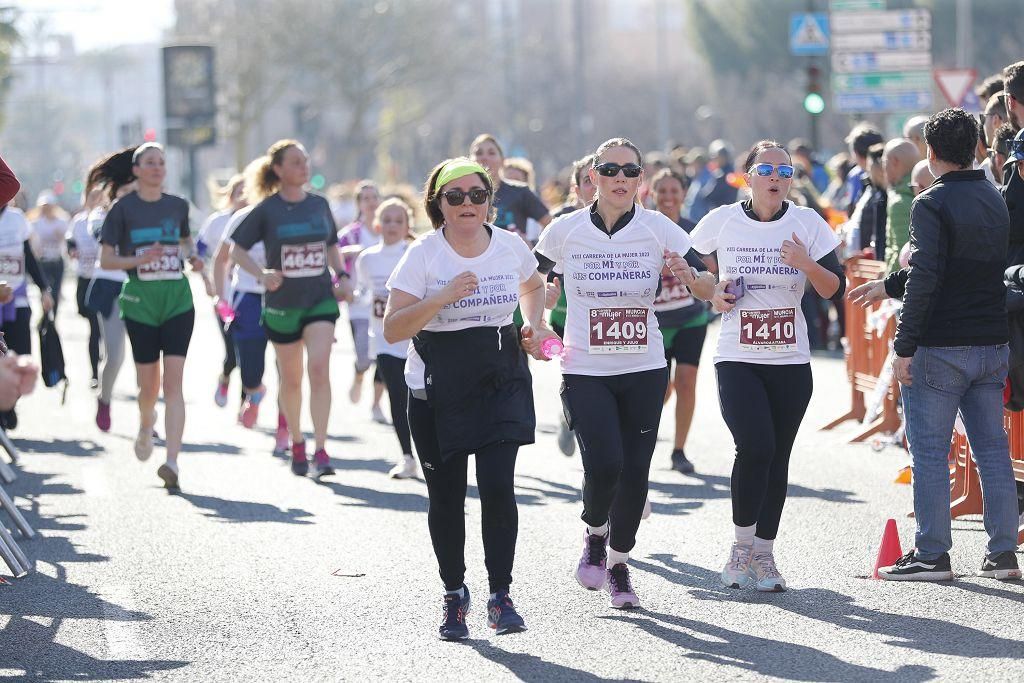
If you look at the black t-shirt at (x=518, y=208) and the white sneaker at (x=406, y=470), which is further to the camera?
the black t-shirt at (x=518, y=208)

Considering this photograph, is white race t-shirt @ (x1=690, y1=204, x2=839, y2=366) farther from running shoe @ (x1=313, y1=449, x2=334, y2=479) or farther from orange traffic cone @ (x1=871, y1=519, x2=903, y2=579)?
running shoe @ (x1=313, y1=449, x2=334, y2=479)

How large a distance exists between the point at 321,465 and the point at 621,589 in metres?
4.43

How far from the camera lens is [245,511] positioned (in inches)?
400

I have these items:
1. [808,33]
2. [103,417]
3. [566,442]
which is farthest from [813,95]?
[566,442]

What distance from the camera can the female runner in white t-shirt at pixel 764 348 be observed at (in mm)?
7551

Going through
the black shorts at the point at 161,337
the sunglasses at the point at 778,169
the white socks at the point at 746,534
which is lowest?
the white socks at the point at 746,534

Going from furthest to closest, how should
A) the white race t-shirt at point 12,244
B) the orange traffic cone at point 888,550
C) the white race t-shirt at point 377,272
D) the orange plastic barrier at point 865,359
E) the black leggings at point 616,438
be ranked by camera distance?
the white race t-shirt at point 12,244 < the orange plastic barrier at point 865,359 < the white race t-shirt at point 377,272 < the orange traffic cone at point 888,550 < the black leggings at point 616,438

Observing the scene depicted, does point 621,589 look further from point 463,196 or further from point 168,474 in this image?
point 168,474

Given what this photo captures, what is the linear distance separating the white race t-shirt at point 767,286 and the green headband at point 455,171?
142 cm

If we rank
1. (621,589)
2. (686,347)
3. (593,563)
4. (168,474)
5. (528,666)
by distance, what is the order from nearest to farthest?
(528,666)
(621,589)
(593,563)
(168,474)
(686,347)

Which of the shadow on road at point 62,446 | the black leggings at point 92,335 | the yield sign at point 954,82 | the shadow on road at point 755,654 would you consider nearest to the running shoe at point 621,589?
the shadow on road at point 755,654

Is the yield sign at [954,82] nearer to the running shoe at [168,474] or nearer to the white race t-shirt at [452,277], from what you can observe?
the running shoe at [168,474]

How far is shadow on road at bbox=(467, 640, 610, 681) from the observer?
6.16 meters

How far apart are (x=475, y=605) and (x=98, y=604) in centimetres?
158
